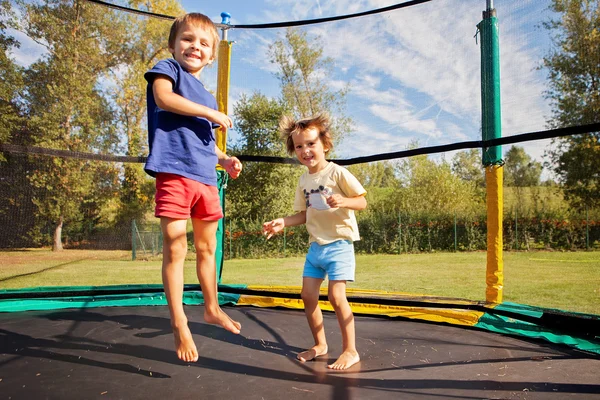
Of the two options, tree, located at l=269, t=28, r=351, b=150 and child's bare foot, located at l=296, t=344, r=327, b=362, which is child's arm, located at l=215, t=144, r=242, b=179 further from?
tree, located at l=269, t=28, r=351, b=150

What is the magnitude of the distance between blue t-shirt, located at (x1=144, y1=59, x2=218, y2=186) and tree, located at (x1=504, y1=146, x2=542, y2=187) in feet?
5.15

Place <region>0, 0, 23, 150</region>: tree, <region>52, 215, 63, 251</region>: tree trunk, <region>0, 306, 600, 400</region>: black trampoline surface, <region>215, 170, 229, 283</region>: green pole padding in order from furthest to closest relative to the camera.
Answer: <region>215, 170, 229, 283</region>: green pole padding
<region>52, 215, 63, 251</region>: tree trunk
<region>0, 0, 23, 150</region>: tree
<region>0, 306, 600, 400</region>: black trampoline surface

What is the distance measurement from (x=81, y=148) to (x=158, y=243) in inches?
32.5

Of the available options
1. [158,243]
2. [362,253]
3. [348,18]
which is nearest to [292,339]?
[362,253]

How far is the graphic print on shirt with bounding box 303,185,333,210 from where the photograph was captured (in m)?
1.80

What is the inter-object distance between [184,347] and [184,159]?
62 centimetres

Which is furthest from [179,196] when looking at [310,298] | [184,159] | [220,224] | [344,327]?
[220,224]

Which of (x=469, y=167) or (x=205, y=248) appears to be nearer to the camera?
(x=205, y=248)

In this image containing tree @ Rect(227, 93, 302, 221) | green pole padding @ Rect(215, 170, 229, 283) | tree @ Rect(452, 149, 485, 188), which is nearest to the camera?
tree @ Rect(452, 149, 485, 188)

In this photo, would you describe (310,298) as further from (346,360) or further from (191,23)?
(191,23)

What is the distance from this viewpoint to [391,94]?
272 centimetres

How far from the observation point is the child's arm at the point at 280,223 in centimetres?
169

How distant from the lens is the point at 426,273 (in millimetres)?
3051

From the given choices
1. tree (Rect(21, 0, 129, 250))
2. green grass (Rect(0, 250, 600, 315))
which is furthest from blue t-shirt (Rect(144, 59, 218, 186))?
green grass (Rect(0, 250, 600, 315))
